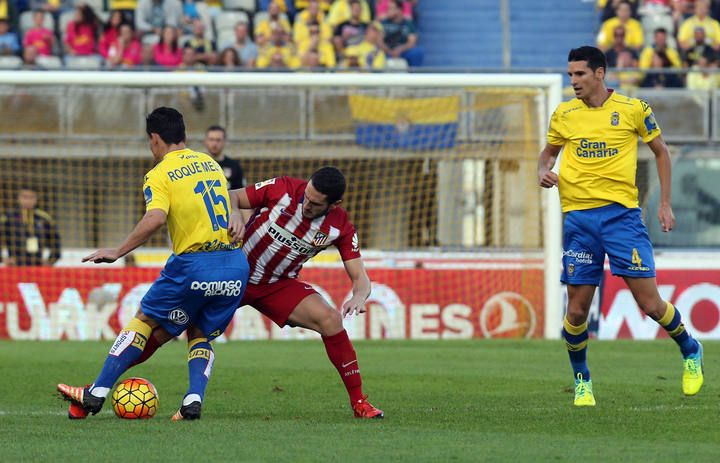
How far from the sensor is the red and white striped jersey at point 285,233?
8.12 metres

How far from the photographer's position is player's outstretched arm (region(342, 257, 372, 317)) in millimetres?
7586

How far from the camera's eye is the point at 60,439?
7.03m

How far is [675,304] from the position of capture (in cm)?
1702

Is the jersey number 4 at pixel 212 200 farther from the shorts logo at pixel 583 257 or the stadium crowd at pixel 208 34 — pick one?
the stadium crowd at pixel 208 34

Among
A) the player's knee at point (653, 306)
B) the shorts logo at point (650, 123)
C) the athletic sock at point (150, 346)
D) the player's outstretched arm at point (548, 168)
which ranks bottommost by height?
the athletic sock at point (150, 346)

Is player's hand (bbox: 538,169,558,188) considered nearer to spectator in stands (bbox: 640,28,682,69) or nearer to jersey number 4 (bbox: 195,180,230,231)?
jersey number 4 (bbox: 195,180,230,231)

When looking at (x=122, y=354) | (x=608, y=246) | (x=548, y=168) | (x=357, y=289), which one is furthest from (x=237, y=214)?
(x=608, y=246)

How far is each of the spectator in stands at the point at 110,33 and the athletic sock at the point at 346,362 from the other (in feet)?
45.5

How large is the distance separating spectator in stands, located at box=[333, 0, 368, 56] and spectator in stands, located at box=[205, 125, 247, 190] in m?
6.78

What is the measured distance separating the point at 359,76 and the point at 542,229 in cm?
328

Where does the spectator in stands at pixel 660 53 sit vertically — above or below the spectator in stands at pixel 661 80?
above

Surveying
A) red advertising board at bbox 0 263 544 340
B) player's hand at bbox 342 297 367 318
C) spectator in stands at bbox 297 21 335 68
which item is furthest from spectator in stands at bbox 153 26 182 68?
player's hand at bbox 342 297 367 318

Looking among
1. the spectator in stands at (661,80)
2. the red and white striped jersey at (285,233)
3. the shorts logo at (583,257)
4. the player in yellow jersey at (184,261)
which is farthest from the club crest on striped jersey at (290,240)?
the spectator in stands at (661,80)

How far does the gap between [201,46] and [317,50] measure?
1853mm
